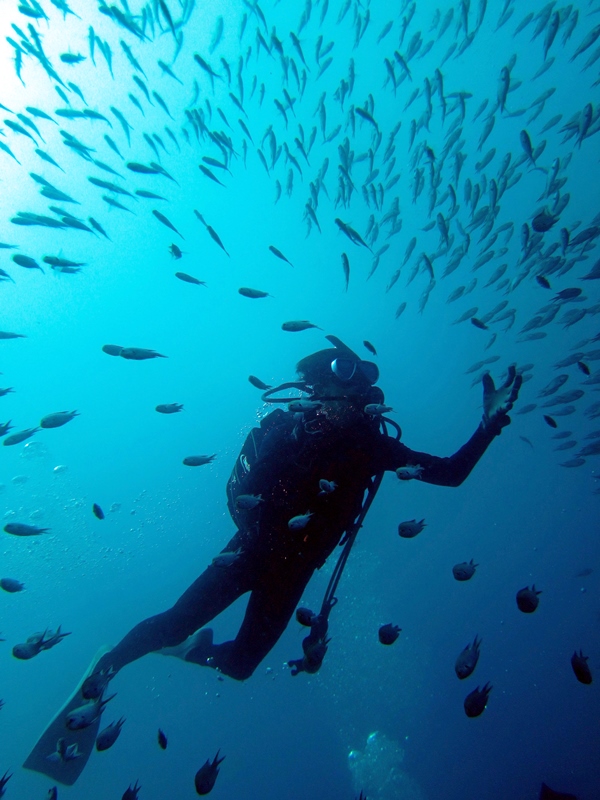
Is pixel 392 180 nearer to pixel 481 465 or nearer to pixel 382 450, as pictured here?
pixel 382 450

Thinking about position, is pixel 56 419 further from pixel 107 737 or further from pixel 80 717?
pixel 107 737

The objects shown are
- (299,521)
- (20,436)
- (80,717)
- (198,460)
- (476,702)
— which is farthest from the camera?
(20,436)

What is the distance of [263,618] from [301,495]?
1.64 m

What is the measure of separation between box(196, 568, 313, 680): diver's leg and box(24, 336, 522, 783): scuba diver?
1 cm

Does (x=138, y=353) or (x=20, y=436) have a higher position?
(x=138, y=353)

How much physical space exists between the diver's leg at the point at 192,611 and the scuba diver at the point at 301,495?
1 cm

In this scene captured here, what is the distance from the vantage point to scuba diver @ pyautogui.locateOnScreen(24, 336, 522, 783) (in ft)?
13.6

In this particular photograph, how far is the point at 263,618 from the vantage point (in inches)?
181

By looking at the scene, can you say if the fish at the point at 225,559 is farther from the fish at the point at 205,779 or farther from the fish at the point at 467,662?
the fish at the point at 467,662

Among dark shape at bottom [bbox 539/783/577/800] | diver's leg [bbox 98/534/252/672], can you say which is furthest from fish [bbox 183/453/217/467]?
dark shape at bottom [bbox 539/783/577/800]

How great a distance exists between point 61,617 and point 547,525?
5492 centimetres

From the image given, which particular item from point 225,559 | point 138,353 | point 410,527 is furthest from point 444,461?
point 138,353

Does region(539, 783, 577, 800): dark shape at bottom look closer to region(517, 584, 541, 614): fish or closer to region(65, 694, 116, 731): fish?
region(517, 584, 541, 614): fish

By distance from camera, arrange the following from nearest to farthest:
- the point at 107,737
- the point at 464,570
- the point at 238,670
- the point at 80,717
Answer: the point at 80,717
the point at 107,737
the point at 464,570
the point at 238,670
